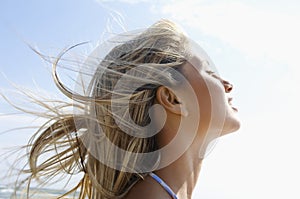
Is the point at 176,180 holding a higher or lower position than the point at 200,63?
lower

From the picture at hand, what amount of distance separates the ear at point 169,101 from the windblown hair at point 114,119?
0.03 m

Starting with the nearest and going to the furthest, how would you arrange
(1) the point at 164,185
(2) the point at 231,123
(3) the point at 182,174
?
(1) the point at 164,185
(3) the point at 182,174
(2) the point at 231,123

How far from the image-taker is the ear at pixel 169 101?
2406mm

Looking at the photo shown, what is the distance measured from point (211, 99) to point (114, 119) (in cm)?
49

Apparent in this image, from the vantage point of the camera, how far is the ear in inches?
94.7

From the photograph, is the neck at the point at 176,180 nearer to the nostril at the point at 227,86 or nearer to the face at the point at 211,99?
the face at the point at 211,99

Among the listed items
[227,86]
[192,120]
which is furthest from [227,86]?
[192,120]

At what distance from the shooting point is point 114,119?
239cm

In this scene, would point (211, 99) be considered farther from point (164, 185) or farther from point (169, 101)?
point (164, 185)

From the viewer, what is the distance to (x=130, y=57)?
2463mm

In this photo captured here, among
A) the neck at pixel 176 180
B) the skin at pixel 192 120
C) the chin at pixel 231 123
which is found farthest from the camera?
the chin at pixel 231 123

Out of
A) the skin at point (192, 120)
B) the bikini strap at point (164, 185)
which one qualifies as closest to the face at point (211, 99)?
the skin at point (192, 120)

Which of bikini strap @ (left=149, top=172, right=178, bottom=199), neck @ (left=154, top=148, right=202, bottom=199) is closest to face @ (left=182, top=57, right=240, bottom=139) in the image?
neck @ (left=154, top=148, right=202, bottom=199)

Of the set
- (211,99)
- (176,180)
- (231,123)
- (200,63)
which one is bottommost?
(176,180)
